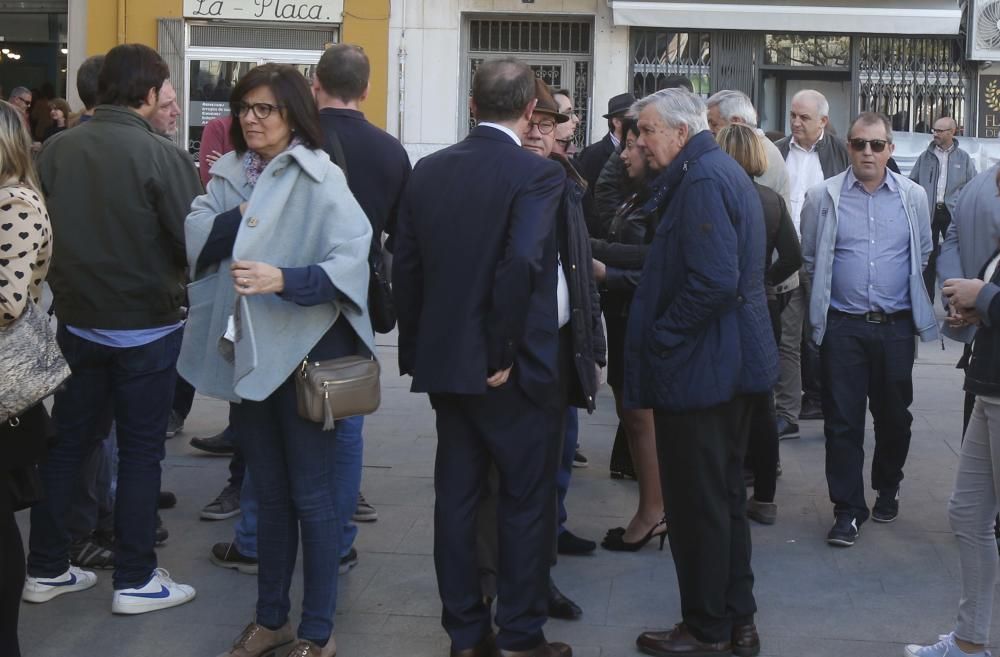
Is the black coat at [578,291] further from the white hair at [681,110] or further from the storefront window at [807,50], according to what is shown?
the storefront window at [807,50]

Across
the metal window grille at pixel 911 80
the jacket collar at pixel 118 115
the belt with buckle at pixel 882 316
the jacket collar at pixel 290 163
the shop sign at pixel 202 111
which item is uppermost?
the metal window grille at pixel 911 80

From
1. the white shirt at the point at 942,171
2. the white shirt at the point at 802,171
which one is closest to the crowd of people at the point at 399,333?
the white shirt at the point at 802,171

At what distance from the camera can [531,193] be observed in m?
4.27

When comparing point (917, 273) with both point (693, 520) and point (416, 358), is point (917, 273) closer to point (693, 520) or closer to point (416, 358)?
point (693, 520)

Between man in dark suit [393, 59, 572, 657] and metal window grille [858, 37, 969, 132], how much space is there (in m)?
Result: 12.5

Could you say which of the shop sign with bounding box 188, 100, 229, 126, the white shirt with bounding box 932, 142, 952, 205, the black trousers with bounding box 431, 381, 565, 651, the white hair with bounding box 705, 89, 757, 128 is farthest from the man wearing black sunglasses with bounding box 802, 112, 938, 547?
the shop sign with bounding box 188, 100, 229, 126

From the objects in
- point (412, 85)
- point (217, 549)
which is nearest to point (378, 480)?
point (217, 549)

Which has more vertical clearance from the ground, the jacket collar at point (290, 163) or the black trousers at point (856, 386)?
the jacket collar at point (290, 163)

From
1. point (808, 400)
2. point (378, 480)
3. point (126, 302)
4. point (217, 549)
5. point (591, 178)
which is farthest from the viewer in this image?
point (808, 400)

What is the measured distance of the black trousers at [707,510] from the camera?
4598mm

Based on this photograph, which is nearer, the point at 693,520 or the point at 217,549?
the point at 693,520

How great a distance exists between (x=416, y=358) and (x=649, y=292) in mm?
823

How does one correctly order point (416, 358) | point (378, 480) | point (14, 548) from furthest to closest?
1. point (378, 480)
2. point (416, 358)
3. point (14, 548)

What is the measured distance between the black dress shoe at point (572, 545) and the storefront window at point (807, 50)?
11.3 m
